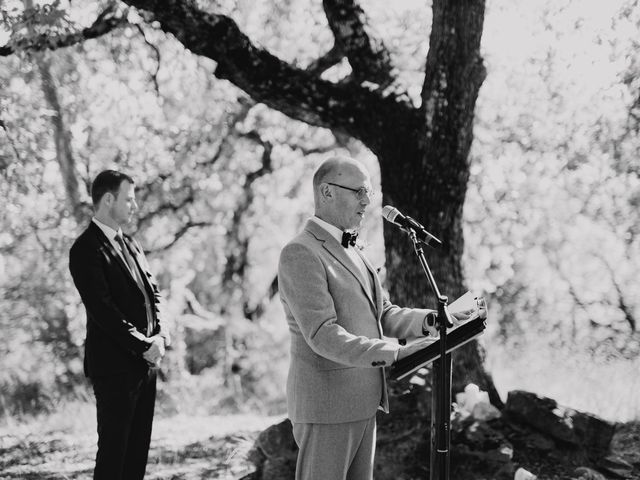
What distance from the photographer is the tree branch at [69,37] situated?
6.78 meters

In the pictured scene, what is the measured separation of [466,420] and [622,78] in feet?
11.1

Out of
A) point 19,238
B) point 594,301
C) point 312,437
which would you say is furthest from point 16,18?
point 594,301

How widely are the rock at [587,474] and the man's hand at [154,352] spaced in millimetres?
2925

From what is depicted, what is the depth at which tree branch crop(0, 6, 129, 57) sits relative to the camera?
678 cm

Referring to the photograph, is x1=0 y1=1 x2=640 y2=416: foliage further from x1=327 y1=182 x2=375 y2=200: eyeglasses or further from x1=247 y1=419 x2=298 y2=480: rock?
x1=327 y1=182 x2=375 y2=200: eyeglasses

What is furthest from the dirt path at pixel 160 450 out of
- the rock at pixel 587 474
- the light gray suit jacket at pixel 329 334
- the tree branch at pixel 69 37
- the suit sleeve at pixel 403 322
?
the tree branch at pixel 69 37

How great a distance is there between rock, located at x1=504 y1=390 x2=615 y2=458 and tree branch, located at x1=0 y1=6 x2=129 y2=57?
5.04 metres

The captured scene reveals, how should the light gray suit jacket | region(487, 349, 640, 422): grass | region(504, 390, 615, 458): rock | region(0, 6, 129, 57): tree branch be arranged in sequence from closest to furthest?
1. the light gray suit jacket
2. region(504, 390, 615, 458): rock
3. region(0, 6, 129, 57): tree branch
4. region(487, 349, 640, 422): grass

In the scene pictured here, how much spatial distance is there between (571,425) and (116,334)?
132 inches

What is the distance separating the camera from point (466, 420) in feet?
17.7

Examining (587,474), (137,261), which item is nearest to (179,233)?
(137,261)

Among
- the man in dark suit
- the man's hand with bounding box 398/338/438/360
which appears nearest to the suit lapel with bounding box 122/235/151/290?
the man in dark suit

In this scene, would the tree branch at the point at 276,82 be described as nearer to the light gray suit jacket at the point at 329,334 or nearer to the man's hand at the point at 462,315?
the light gray suit jacket at the point at 329,334

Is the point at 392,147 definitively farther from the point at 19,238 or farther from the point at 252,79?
the point at 19,238
